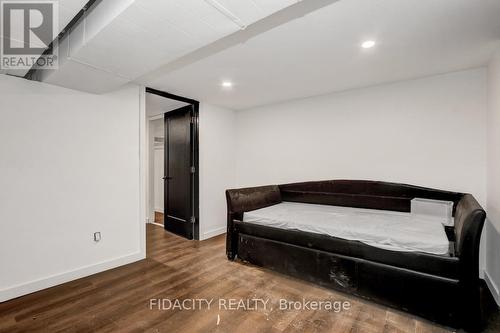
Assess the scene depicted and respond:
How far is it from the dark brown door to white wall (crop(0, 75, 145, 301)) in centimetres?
93

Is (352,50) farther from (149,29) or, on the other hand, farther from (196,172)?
(196,172)

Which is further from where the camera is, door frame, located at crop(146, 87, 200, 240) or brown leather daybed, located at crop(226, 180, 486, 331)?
door frame, located at crop(146, 87, 200, 240)

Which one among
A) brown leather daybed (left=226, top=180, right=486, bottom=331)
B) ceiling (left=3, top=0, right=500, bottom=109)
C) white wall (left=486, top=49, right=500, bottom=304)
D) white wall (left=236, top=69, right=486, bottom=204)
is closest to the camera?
ceiling (left=3, top=0, right=500, bottom=109)

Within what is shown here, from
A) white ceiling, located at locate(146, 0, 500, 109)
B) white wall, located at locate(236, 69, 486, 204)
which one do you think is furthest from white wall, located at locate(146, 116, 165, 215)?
white wall, located at locate(236, 69, 486, 204)

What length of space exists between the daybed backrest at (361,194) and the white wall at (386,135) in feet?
0.40

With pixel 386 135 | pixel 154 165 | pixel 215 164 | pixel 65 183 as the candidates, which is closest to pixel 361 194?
pixel 386 135

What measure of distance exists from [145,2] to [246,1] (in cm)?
55

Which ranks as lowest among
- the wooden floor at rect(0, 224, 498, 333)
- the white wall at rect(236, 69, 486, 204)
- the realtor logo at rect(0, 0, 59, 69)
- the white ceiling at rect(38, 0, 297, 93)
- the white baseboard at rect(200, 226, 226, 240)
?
the wooden floor at rect(0, 224, 498, 333)

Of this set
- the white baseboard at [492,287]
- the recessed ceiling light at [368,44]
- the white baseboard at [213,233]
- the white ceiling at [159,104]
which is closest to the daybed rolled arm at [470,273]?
the white baseboard at [492,287]

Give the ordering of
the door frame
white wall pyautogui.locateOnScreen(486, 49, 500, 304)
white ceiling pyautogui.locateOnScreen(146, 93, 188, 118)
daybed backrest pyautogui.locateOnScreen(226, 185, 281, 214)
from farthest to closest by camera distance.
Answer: the door frame
white ceiling pyautogui.locateOnScreen(146, 93, 188, 118)
daybed backrest pyautogui.locateOnScreen(226, 185, 281, 214)
white wall pyautogui.locateOnScreen(486, 49, 500, 304)

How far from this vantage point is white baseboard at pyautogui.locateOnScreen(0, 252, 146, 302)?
215 centimetres

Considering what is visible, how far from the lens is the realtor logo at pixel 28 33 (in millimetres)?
1497

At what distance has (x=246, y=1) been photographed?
1.25m

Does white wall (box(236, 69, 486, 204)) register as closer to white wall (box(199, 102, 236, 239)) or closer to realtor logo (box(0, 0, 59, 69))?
white wall (box(199, 102, 236, 239))
